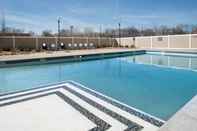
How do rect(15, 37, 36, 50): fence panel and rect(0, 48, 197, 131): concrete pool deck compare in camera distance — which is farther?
rect(15, 37, 36, 50): fence panel

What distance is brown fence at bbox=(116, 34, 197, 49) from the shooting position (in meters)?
19.2

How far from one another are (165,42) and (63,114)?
778 inches

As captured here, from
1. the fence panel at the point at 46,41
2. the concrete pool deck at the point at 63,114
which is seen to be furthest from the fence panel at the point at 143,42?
the concrete pool deck at the point at 63,114

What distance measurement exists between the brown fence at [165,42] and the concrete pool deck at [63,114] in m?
17.2

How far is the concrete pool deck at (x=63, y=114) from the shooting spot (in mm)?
2967

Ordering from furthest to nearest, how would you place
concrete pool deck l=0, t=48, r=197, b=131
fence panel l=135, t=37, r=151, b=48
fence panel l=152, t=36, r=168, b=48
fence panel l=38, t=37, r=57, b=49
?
fence panel l=135, t=37, r=151, b=48, fence panel l=152, t=36, r=168, b=48, fence panel l=38, t=37, r=57, b=49, concrete pool deck l=0, t=48, r=197, b=131

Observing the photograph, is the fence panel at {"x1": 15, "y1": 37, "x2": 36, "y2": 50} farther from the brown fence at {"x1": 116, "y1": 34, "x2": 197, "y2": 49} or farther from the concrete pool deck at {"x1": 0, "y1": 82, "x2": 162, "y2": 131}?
the concrete pool deck at {"x1": 0, "y1": 82, "x2": 162, "y2": 131}

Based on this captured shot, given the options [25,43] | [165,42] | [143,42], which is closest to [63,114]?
[25,43]

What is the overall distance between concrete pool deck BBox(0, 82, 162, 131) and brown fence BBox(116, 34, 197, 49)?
17.2 m

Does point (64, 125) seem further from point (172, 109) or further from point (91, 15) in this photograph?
point (91, 15)

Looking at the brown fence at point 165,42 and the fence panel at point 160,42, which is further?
the fence panel at point 160,42

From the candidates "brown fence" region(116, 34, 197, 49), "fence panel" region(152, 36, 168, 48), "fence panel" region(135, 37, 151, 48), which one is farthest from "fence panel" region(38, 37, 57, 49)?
"fence panel" region(152, 36, 168, 48)

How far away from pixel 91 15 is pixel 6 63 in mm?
17556

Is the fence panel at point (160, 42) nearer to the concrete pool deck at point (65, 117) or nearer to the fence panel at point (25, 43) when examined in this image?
the fence panel at point (25, 43)
